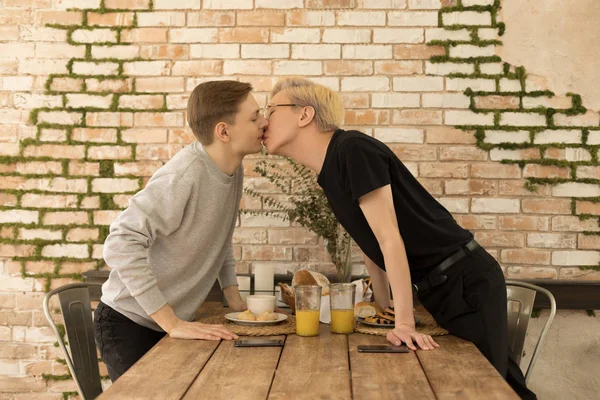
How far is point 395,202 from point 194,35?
157 centimetres

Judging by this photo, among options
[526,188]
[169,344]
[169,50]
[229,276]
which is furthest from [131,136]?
[526,188]

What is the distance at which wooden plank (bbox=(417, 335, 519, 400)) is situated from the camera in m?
1.39

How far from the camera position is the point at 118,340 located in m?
2.20

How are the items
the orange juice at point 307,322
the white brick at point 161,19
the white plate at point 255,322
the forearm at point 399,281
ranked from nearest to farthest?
the forearm at point 399,281 → the orange juice at point 307,322 → the white plate at point 255,322 → the white brick at point 161,19

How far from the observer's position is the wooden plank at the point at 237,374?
1.41 m

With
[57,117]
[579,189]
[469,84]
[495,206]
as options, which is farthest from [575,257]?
[57,117]

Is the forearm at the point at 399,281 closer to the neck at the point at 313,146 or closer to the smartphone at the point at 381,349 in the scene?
the smartphone at the point at 381,349

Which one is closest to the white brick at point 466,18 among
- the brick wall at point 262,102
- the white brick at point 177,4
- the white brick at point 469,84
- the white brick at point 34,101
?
the brick wall at point 262,102

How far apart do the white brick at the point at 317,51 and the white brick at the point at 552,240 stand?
1162 mm

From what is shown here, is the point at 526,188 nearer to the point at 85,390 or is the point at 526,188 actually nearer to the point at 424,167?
the point at 424,167

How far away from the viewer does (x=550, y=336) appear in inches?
123

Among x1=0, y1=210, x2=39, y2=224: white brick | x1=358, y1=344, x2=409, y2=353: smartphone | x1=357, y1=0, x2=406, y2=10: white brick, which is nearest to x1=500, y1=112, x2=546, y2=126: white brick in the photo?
x1=357, y1=0, x2=406, y2=10: white brick

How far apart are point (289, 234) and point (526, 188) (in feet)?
3.44

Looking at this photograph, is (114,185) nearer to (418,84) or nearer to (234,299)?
(234,299)
